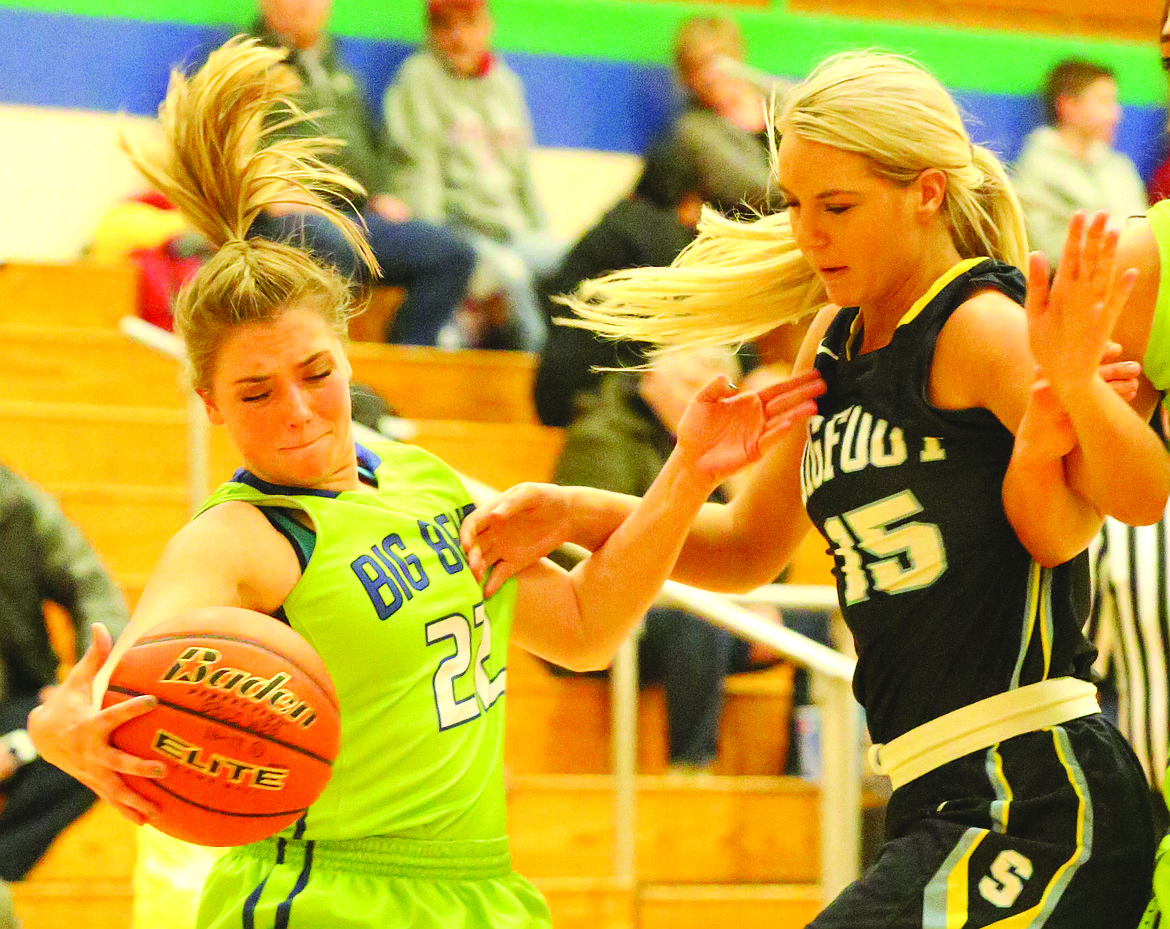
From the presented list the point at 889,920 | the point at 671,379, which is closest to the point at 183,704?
the point at 889,920

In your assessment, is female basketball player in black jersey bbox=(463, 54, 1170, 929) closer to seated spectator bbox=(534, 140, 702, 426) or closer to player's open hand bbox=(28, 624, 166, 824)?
player's open hand bbox=(28, 624, 166, 824)

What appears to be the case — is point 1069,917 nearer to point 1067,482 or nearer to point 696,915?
point 1067,482

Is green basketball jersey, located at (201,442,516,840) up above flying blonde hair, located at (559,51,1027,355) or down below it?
below

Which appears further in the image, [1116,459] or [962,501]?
[962,501]

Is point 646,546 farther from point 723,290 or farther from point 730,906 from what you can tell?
point 730,906

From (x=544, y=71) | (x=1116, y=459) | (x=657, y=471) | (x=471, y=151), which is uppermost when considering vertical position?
(x=544, y=71)

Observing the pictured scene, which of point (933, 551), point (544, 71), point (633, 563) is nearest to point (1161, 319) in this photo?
point (933, 551)

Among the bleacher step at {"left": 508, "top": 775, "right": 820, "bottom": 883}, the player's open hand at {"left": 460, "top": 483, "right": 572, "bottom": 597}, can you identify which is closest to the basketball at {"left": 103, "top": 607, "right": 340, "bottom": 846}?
the player's open hand at {"left": 460, "top": 483, "right": 572, "bottom": 597}

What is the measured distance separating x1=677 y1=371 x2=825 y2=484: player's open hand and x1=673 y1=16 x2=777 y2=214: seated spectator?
129 inches

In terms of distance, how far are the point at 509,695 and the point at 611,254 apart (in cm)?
149

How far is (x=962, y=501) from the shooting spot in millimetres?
2039

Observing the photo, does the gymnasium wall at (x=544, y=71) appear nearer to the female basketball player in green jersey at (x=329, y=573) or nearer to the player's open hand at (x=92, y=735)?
the female basketball player in green jersey at (x=329, y=573)

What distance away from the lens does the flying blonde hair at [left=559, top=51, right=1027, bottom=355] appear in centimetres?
208

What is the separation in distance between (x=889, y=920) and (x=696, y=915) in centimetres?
231
